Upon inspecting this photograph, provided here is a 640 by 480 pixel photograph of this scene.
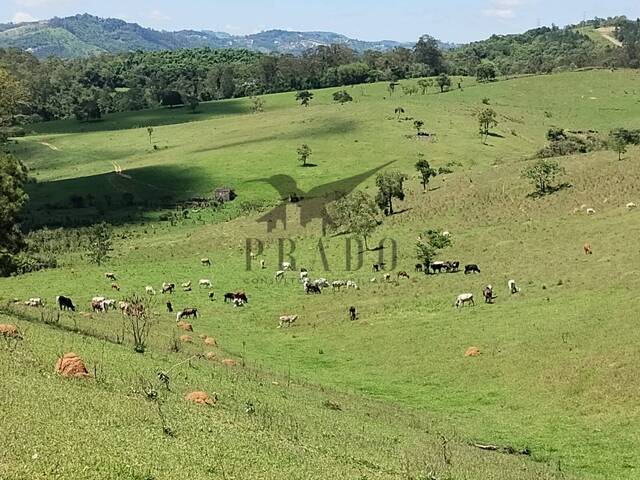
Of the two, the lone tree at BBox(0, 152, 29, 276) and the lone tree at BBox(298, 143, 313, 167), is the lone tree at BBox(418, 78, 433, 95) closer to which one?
the lone tree at BBox(298, 143, 313, 167)

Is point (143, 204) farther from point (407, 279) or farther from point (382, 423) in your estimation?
point (382, 423)

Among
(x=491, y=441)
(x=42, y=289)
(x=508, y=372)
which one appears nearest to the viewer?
(x=491, y=441)

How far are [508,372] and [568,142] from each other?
68049 millimetres

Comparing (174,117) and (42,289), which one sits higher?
(174,117)

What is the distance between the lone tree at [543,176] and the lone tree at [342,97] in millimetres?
98711

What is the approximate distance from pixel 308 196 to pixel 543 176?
114 feet

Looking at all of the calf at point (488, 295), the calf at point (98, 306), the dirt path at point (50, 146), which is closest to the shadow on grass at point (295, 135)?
the dirt path at point (50, 146)

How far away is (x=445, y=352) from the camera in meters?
34.8

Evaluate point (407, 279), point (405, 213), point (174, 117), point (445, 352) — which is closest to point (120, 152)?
point (174, 117)

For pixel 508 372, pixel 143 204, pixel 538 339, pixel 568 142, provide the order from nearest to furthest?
pixel 508 372
pixel 538 339
pixel 568 142
pixel 143 204

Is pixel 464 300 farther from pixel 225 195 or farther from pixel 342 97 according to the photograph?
pixel 342 97

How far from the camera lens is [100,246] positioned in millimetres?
70625

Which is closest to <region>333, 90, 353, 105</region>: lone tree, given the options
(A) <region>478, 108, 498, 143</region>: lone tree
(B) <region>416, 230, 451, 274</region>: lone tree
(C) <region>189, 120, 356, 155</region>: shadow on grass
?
(C) <region>189, 120, 356, 155</region>: shadow on grass

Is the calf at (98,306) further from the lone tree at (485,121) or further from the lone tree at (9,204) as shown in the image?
the lone tree at (485,121)
